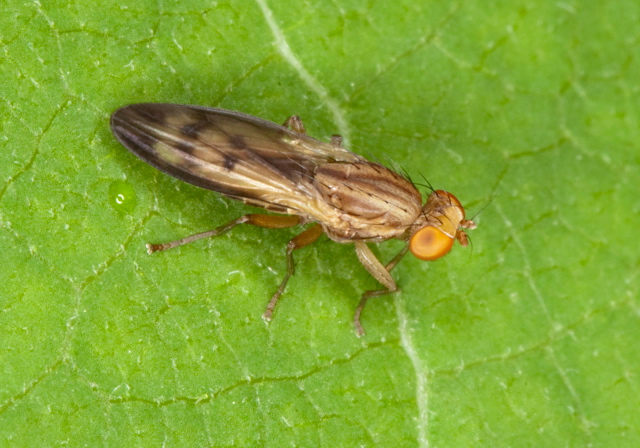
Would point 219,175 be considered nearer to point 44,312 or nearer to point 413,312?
point 44,312

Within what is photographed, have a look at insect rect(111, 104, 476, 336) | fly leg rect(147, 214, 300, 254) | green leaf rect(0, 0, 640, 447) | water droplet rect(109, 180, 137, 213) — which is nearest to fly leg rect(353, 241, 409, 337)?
insect rect(111, 104, 476, 336)

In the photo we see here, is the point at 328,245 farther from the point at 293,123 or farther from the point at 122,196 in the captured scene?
the point at 122,196

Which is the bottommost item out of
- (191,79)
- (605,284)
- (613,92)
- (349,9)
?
(605,284)

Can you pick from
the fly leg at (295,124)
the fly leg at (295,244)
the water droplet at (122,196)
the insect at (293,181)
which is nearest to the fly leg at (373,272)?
the insect at (293,181)

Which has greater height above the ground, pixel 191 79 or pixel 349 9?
pixel 191 79

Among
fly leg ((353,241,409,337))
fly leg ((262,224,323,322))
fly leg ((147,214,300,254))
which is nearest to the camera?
fly leg ((147,214,300,254))

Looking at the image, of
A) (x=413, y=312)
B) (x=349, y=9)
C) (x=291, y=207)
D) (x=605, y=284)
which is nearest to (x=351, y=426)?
(x=413, y=312)

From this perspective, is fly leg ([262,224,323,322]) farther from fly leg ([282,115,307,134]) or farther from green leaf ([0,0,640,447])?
→ fly leg ([282,115,307,134])
